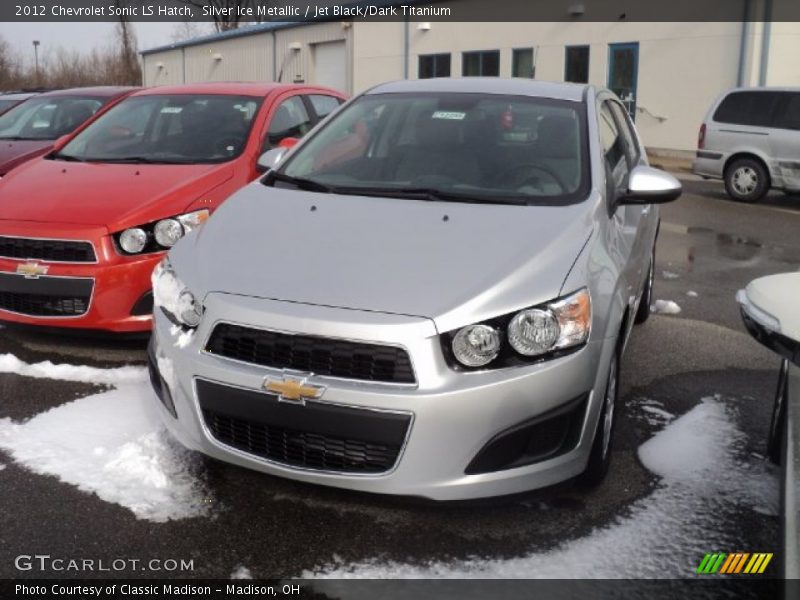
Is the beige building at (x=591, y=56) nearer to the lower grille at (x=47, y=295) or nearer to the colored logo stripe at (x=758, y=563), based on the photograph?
the lower grille at (x=47, y=295)

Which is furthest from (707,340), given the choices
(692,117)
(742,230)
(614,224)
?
(692,117)

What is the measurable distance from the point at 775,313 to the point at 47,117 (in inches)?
309

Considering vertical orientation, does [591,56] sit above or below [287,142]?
above

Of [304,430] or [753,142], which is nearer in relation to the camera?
[304,430]

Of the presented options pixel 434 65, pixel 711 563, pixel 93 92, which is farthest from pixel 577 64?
pixel 711 563

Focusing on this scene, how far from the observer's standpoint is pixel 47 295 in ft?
15.3

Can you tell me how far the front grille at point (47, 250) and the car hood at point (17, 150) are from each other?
268 cm

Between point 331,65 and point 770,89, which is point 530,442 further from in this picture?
point 331,65

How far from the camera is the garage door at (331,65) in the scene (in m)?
28.1

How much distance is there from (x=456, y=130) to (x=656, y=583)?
2.39 metres

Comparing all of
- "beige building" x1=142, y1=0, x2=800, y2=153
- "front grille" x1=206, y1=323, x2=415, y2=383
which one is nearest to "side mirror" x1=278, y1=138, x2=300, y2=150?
"front grille" x1=206, y1=323, x2=415, y2=383

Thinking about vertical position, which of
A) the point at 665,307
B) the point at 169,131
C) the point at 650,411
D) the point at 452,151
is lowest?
the point at 665,307

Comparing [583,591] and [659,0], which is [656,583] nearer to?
[583,591]

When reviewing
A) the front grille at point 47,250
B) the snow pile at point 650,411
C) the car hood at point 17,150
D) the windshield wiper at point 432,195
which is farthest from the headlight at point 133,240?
the car hood at point 17,150
